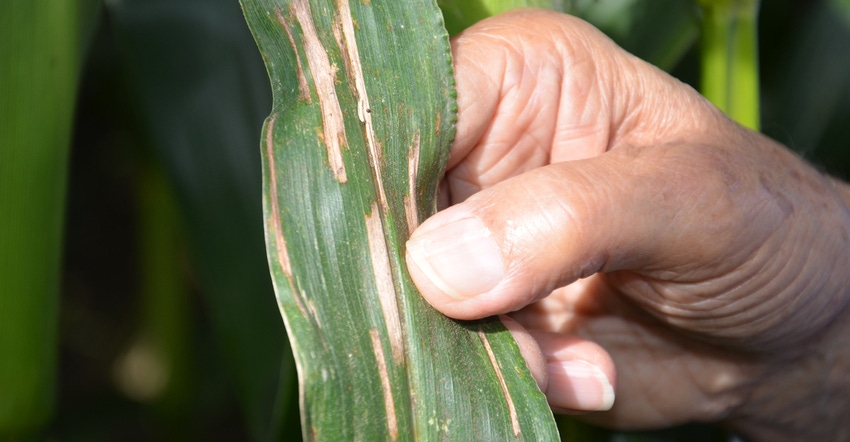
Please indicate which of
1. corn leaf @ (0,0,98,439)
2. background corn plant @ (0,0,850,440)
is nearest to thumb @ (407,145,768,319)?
background corn plant @ (0,0,850,440)

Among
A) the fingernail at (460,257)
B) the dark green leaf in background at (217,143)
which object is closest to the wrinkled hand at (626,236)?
the fingernail at (460,257)

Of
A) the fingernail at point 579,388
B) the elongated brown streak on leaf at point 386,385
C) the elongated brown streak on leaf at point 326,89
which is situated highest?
the elongated brown streak on leaf at point 326,89

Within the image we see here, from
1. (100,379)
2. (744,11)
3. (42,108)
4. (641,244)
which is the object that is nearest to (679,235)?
(641,244)

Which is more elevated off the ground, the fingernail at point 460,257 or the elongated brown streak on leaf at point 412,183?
the elongated brown streak on leaf at point 412,183

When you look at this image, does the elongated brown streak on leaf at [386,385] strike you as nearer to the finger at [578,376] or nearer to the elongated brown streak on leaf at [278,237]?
the elongated brown streak on leaf at [278,237]

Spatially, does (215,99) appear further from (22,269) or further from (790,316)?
(790,316)

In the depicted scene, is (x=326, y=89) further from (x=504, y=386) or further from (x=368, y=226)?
(x=504, y=386)

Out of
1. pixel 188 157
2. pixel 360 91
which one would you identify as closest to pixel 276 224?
pixel 360 91
